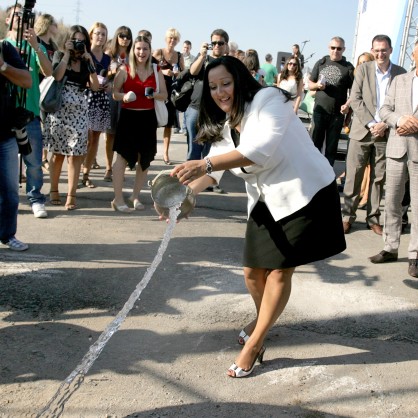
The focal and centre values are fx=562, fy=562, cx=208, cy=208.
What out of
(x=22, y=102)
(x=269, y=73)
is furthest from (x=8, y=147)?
(x=269, y=73)

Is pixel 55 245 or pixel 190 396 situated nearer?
pixel 190 396

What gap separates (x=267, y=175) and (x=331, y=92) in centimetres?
495

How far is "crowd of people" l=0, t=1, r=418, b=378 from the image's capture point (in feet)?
9.78

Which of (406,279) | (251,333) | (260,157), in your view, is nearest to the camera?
(260,157)

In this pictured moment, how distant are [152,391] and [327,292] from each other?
1.98 m

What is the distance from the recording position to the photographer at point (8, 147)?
4520mm

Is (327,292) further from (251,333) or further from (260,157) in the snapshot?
(260,157)

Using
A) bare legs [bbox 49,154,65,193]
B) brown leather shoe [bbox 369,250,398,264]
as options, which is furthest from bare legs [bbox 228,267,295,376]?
bare legs [bbox 49,154,65,193]

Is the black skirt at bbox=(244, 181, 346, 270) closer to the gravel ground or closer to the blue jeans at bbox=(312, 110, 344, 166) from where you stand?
the gravel ground

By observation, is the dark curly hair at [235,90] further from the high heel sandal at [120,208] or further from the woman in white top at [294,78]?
the woman in white top at [294,78]

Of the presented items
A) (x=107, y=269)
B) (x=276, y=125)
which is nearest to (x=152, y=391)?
(x=276, y=125)

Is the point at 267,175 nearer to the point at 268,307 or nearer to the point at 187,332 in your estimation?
the point at 268,307

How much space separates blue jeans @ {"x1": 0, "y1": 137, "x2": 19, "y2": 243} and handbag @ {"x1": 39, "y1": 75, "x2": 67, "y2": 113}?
1.37 metres

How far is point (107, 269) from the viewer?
4.66 m
